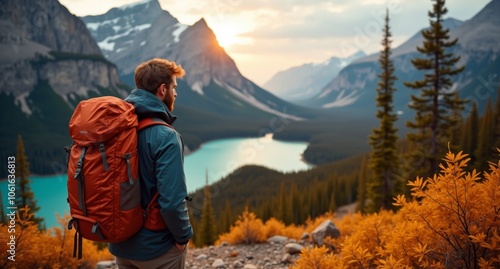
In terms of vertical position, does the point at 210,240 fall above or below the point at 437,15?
below

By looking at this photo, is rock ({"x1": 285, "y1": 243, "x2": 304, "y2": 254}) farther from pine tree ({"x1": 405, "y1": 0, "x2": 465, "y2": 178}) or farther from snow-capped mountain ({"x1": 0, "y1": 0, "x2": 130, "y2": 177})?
snow-capped mountain ({"x1": 0, "y1": 0, "x2": 130, "y2": 177})

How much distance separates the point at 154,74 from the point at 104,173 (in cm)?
112

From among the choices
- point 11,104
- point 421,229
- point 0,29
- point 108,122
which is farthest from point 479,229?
point 0,29

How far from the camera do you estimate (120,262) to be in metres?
3.54

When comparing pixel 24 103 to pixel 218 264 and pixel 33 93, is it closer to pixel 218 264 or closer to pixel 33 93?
pixel 33 93

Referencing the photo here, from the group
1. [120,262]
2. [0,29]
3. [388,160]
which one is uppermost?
[0,29]

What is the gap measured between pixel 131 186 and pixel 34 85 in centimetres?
21192

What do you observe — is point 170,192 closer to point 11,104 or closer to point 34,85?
point 11,104

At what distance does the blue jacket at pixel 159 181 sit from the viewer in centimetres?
318

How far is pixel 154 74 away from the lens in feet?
11.4

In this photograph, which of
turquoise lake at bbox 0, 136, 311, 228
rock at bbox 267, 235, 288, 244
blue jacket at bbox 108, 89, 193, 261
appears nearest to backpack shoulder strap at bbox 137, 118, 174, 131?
blue jacket at bbox 108, 89, 193, 261

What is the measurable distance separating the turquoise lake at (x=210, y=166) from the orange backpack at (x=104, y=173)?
6013 cm

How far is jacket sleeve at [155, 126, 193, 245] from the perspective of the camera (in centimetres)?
317

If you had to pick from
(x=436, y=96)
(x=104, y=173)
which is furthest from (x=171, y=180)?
(x=436, y=96)
